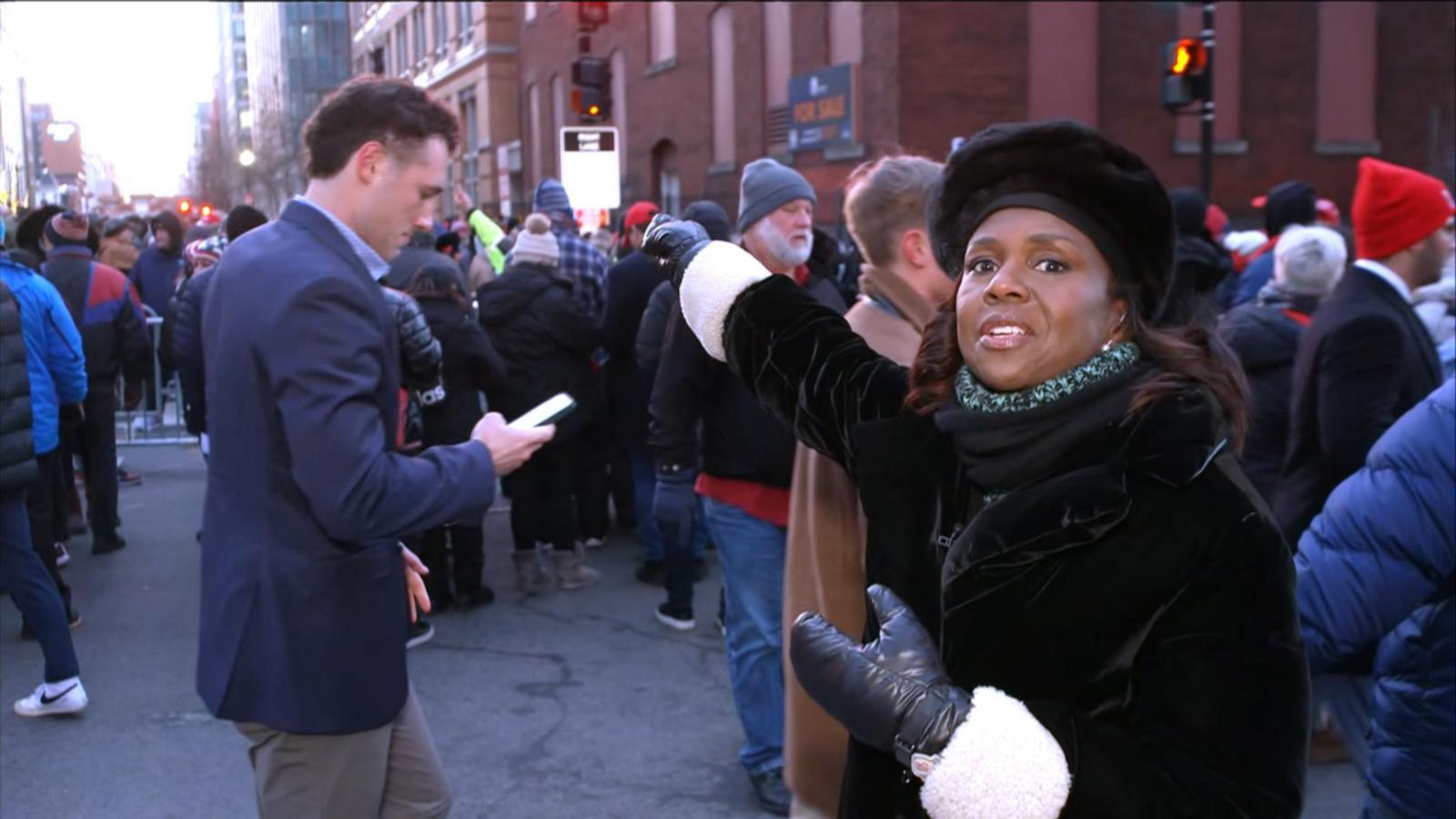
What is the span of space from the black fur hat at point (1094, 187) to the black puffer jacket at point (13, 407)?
4585 mm

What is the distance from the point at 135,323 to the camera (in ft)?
28.2

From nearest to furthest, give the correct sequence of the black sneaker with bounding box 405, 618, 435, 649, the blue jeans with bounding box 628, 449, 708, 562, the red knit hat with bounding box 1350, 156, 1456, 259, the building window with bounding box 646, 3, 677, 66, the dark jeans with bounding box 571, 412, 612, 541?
the red knit hat with bounding box 1350, 156, 1456, 259 < the black sneaker with bounding box 405, 618, 435, 649 < the blue jeans with bounding box 628, 449, 708, 562 < the dark jeans with bounding box 571, 412, 612, 541 < the building window with bounding box 646, 3, 677, 66

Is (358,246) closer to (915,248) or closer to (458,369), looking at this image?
(915,248)

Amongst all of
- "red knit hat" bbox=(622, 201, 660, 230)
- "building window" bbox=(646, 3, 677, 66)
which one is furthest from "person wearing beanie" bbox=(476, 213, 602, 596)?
"building window" bbox=(646, 3, 677, 66)

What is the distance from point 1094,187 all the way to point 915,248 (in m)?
1.71

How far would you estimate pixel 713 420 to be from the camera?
4.96 m

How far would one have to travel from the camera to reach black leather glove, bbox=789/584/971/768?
68.5 inches

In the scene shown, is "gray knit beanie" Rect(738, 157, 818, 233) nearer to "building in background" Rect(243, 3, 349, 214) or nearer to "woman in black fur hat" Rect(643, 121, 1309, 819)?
"woman in black fur hat" Rect(643, 121, 1309, 819)

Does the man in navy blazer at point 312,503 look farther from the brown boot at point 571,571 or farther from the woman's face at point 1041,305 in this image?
the brown boot at point 571,571

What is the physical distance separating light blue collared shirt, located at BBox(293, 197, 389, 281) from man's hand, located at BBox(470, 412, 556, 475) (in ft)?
1.26

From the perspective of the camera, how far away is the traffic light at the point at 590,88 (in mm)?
15703

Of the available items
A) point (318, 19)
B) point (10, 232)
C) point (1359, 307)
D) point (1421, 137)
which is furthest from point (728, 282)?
point (318, 19)

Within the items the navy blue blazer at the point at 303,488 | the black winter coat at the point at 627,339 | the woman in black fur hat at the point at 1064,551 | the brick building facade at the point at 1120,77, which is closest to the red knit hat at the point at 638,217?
the black winter coat at the point at 627,339

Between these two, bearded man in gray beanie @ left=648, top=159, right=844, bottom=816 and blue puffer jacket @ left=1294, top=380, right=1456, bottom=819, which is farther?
bearded man in gray beanie @ left=648, top=159, right=844, bottom=816
